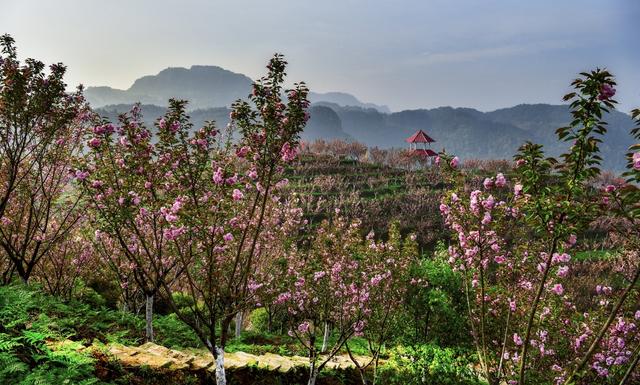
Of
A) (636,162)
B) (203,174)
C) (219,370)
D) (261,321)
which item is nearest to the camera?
(636,162)

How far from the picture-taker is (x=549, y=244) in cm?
593

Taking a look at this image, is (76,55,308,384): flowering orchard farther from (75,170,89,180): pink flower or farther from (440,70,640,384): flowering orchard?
(440,70,640,384): flowering orchard

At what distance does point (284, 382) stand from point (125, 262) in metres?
6.85

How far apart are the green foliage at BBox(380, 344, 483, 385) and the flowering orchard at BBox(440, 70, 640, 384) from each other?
27.4 inches

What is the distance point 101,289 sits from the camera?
18.1m

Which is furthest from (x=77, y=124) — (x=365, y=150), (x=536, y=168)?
(x=365, y=150)

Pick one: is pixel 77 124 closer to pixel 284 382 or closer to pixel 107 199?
pixel 107 199

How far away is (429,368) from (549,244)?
3.72 metres

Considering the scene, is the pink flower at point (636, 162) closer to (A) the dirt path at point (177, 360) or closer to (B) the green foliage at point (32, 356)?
(B) the green foliage at point (32, 356)

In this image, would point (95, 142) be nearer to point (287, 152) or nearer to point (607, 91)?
point (287, 152)

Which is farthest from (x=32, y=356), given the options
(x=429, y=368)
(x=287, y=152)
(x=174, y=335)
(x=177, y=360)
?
(x=429, y=368)

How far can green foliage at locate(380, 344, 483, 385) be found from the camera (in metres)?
7.99

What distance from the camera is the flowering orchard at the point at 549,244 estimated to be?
4.71 m

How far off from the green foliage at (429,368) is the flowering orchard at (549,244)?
70 cm
